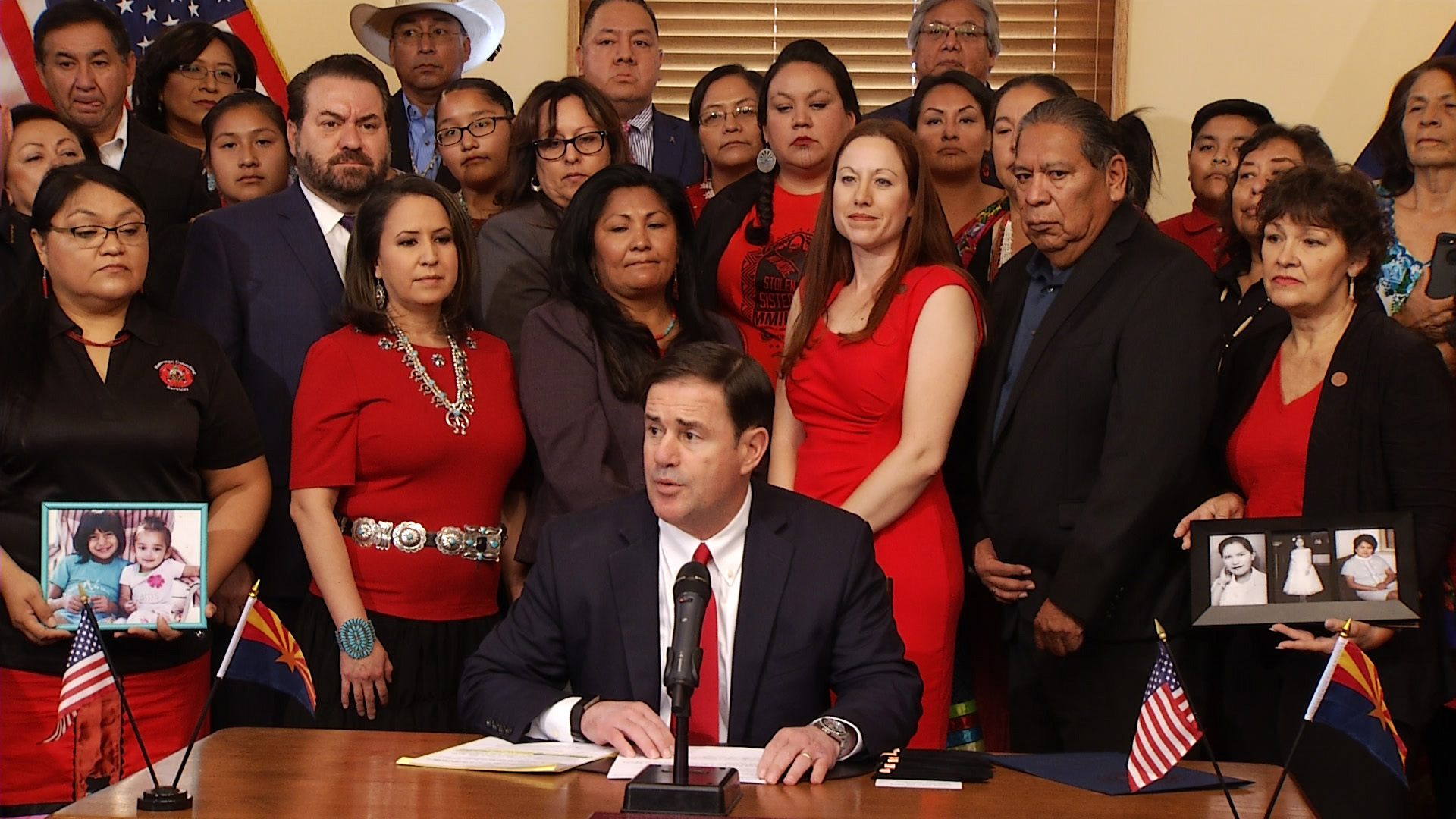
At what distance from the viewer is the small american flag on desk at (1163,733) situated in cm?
270

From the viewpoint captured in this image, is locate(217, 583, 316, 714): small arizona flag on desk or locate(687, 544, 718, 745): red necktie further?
locate(687, 544, 718, 745): red necktie

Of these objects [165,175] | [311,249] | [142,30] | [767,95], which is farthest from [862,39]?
[311,249]

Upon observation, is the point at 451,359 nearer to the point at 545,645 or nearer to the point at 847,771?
the point at 545,645

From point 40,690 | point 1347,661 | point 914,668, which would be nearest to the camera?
point 1347,661

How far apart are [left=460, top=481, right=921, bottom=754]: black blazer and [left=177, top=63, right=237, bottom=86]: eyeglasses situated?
3065 mm

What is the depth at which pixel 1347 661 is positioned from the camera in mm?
2752

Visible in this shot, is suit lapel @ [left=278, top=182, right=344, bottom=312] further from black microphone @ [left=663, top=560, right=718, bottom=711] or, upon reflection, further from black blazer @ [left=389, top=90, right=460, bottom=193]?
black microphone @ [left=663, top=560, right=718, bottom=711]

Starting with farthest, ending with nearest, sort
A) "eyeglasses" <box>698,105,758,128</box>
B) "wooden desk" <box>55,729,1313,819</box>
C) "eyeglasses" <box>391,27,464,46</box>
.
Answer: "eyeglasses" <box>391,27,464,46</box> < "eyeglasses" <box>698,105,758,128</box> < "wooden desk" <box>55,729,1313,819</box>

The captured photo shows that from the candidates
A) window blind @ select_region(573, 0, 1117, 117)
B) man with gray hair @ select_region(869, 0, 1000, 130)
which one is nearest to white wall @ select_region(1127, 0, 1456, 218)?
A: window blind @ select_region(573, 0, 1117, 117)

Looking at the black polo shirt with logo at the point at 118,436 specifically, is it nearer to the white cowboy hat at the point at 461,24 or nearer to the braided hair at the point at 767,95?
the braided hair at the point at 767,95

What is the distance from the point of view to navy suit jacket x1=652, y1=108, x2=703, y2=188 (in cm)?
567

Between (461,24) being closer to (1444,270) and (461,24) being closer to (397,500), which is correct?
(397,500)

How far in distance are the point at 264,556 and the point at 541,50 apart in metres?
3.47

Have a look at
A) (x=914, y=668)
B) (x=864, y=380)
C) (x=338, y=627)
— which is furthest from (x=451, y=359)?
(x=914, y=668)
